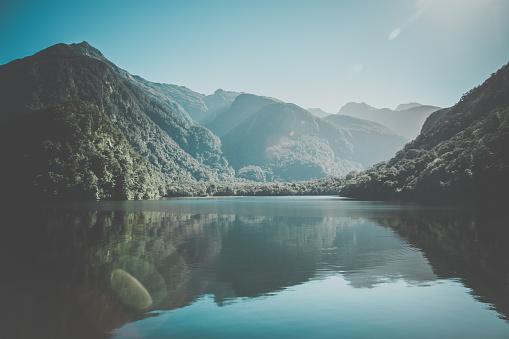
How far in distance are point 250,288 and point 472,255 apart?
18.0 m

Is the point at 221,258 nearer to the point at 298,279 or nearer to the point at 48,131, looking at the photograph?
the point at 298,279

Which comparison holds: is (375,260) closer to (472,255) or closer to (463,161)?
(472,255)

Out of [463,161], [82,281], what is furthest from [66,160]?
[463,161]

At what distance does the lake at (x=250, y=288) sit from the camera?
37.0ft

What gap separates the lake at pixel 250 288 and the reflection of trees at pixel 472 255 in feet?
0.33

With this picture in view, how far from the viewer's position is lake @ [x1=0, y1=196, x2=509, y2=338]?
11.3 metres

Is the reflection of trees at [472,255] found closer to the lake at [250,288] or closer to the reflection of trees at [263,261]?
the lake at [250,288]

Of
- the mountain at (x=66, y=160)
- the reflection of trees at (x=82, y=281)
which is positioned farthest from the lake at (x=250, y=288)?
the mountain at (x=66, y=160)

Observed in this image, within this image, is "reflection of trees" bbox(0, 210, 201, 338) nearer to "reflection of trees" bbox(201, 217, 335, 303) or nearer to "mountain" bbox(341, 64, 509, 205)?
"reflection of trees" bbox(201, 217, 335, 303)

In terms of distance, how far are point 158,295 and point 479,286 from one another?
1623 cm

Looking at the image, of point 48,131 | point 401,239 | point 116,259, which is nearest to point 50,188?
point 48,131

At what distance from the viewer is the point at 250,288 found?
53.0ft

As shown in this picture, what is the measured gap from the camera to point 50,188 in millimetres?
120875

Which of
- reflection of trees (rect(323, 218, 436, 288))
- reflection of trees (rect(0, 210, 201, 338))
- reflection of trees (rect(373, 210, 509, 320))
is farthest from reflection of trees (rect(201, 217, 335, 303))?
reflection of trees (rect(373, 210, 509, 320))
